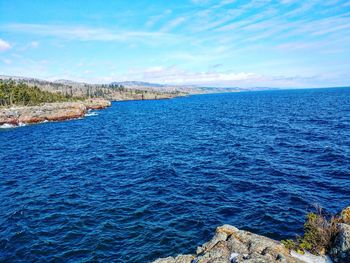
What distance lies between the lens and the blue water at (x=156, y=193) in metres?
24.2

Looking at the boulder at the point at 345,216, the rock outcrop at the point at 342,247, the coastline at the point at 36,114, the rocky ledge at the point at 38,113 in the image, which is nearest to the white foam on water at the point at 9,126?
the coastline at the point at 36,114

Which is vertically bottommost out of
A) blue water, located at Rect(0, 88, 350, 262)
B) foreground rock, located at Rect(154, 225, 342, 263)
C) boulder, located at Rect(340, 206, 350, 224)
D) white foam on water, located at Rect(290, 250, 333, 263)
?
blue water, located at Rect(0, 88, 350, 262)

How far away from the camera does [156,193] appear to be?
34.2 metres

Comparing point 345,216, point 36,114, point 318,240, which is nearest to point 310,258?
point 318,240

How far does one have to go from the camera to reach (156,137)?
74.6 metres

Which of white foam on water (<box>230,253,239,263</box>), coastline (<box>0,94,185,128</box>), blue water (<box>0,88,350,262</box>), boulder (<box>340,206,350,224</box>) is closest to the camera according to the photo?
white foam on water (<box>230,253,239,263</box>)

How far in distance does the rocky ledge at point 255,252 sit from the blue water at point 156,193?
5.75 metres

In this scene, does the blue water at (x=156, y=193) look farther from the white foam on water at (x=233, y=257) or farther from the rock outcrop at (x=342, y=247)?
the rock outcrop at (x=342, y=247)

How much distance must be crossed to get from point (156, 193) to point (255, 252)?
755 inches

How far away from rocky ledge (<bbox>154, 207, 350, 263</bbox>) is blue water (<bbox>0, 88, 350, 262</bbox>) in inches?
226

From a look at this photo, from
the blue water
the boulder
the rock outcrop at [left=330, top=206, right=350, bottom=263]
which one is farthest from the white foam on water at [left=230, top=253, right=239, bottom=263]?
the boulder

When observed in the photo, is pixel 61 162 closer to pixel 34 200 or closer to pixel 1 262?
pixel 34 200

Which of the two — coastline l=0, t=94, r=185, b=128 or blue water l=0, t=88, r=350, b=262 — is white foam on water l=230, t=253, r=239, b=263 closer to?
blue water l=0, t=88, r=350, b=262

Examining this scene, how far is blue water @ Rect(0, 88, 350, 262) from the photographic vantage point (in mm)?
24219
